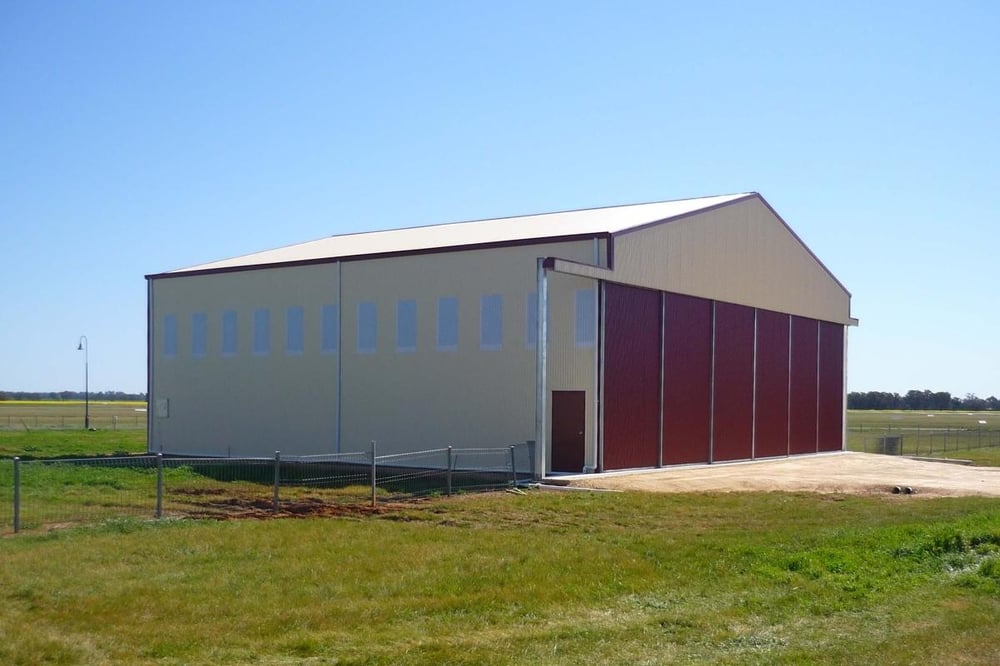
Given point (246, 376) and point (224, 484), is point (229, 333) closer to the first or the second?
point (246, 376)

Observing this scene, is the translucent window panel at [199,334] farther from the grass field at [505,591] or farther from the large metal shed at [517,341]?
the grass field at [505,591]

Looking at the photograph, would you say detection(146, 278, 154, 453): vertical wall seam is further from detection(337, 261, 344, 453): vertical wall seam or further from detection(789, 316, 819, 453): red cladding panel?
detection(789, 316, 819, 453): red cladding panel

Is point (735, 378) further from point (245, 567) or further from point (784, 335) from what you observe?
point (245, 567)

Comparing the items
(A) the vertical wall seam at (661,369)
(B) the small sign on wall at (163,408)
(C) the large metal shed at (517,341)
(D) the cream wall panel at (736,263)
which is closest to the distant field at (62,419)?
(B) the small sign on wall at (163,408)

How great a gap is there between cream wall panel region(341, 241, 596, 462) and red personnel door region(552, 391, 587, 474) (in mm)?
414

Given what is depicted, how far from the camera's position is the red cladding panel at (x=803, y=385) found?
44.3m

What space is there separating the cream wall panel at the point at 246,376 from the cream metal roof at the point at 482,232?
33.2 inches

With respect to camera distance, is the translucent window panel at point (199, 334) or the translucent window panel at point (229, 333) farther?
the translucent window panel at point (199, 334)

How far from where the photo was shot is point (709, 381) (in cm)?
3719

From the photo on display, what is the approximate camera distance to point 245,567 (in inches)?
567

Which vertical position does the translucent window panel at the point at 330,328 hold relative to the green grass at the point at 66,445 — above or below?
above

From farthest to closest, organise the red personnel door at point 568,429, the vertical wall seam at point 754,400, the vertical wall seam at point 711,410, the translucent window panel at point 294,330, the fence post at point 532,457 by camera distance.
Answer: the vertical wall seam at point 754,400 → the translucent window panel at point 294,330 → the vertical wall seam at point 711,410 → the red personnel door at point 568,429 → the fence post at point 532,457

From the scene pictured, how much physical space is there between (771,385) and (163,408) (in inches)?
945

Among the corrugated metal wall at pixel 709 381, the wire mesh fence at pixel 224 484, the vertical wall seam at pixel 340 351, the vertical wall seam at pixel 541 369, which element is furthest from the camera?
the vertical wall seam at pixel 340 351
